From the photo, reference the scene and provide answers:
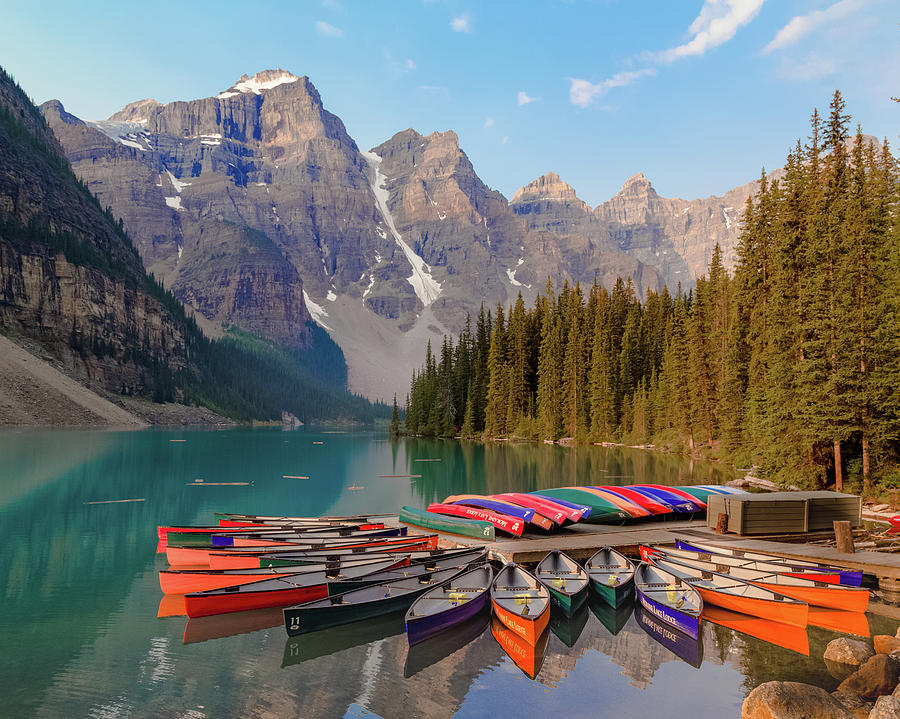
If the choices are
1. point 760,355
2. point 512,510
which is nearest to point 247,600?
point 512,510

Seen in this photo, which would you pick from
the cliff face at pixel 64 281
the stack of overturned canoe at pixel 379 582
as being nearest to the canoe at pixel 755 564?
the stack of overturned canoe at pixel 379 582

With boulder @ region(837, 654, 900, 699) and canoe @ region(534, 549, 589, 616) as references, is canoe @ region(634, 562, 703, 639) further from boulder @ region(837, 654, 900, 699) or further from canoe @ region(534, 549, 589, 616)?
boulder @ region(837, 654, 900, 699)

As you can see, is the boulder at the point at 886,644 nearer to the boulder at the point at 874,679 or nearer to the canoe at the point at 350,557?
the boulder at the point at 874,679

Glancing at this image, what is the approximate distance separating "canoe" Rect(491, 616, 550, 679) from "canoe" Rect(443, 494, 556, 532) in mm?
7775

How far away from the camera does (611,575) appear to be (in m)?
18.6

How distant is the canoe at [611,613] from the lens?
54.5 feet

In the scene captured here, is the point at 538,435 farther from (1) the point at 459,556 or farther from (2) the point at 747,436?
(1) the point at 459,556

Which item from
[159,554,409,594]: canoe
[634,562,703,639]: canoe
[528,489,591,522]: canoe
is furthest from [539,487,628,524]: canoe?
[159,554,409,594]: canoe

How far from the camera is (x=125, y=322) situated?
183500mm

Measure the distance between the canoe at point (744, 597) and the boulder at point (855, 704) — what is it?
336 cm

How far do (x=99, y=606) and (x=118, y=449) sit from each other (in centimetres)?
6399

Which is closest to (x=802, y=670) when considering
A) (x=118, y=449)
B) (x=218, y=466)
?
(x=218, y=466)

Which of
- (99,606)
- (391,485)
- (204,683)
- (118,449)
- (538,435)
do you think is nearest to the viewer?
(204,683)

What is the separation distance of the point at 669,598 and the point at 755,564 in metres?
4.16
